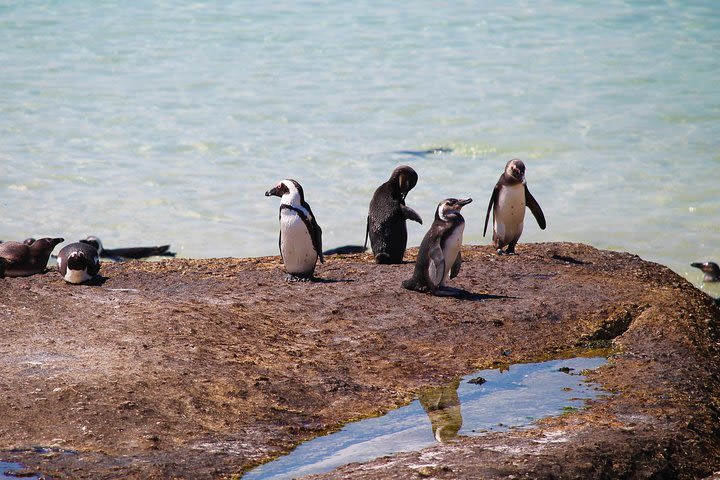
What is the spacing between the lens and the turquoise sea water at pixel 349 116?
40.5 ft

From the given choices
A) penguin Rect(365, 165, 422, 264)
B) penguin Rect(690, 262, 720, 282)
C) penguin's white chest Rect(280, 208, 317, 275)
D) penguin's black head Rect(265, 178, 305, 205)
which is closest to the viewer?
penguin's white chest Rect(280, 208, 317, 275)

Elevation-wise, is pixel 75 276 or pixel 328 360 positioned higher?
pixel 75 276

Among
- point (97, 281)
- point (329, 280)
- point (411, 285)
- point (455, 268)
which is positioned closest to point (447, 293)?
point (411, 285)

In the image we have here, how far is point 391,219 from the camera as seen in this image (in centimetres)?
861

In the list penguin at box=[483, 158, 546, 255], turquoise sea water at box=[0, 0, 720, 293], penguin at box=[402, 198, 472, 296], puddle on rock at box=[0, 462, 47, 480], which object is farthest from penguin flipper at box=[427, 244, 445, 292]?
turquoise sea water at box=[0, 0, 720, 293]

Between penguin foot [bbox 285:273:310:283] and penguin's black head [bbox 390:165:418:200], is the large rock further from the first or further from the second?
penguin's black head [bbox 390:165:418:200]

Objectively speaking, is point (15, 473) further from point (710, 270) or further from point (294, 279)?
point (710, 270)

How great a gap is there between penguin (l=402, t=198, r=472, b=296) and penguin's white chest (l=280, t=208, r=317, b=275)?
0.75m

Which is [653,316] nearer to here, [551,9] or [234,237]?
[234,237]

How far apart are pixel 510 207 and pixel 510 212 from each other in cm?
5

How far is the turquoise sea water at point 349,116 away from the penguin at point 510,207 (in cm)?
221

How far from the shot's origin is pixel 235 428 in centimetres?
518

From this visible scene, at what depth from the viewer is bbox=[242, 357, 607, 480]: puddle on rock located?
494cm

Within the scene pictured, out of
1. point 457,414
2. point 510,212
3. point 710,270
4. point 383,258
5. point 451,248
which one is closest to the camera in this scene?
point 457,414
